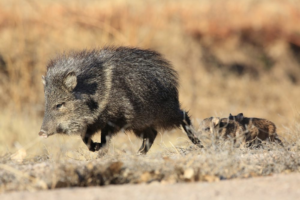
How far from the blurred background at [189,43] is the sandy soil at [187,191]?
7.44m

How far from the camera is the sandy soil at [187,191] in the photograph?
3.17 meters

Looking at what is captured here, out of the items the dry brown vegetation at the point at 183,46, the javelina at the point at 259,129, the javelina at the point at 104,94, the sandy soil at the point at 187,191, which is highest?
the dry brown vegetation at the point at 183,46

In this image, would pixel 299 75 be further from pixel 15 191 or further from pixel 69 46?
pixel 15 191

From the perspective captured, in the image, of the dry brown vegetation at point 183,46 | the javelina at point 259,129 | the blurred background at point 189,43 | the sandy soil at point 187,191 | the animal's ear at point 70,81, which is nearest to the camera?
the sandy soil at point 187,191

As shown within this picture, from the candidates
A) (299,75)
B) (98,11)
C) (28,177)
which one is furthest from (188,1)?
(28,177)

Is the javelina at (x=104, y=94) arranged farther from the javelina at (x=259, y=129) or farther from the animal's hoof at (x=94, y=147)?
the javelina at (x=259, y=129)

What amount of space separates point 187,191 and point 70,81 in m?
2.61

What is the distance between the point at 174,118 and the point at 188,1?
1201cm

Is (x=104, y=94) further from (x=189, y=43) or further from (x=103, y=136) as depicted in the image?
(x=189, y=43)

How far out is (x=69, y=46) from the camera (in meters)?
14.3

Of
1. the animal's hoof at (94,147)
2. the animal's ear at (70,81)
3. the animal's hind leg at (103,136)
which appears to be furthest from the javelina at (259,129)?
the animal's ear at (70,81)

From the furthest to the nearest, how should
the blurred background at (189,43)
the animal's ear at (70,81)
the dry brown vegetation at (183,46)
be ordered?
the blurred background at (189,43)
the dry brown vegetation at (183,46)
the animal's ear at (70,81)

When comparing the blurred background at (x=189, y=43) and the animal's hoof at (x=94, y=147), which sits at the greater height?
the blurred background at (x=189, y=43)

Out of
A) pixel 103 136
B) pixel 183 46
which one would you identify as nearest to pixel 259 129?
pixel 103 136
